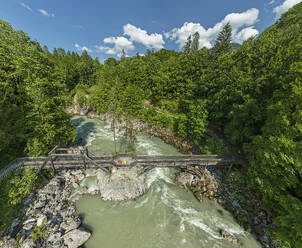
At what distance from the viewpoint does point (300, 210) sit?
6.34m

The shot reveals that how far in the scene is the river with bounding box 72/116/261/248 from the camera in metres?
8.25

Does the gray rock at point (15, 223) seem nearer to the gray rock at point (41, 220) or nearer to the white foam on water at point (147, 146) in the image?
the gray rock at point (41, 220)

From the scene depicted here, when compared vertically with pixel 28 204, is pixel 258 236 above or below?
below

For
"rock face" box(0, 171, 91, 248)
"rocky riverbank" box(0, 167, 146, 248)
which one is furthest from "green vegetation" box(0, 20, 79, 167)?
"rock face" box(0, 171, 91, 248)

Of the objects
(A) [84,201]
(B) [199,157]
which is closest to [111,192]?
(A) [84,201]

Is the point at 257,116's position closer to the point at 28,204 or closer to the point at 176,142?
the point at 176,142

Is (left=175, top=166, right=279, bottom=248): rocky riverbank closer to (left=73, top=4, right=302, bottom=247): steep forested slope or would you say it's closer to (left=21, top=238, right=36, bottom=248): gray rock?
(left=73, top=4, right=302, bottom=247): steep forested slope

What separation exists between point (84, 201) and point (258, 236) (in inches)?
608

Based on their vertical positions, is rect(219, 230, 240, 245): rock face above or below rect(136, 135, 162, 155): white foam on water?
below

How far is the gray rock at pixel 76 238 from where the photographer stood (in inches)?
292

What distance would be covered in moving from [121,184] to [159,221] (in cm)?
482

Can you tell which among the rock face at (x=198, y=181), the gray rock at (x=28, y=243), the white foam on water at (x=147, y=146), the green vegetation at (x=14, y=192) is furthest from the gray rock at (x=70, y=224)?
the white foam on water at (x=147, y=146)

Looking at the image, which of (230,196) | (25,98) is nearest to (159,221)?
(230,196)

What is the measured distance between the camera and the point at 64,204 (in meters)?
10.1
